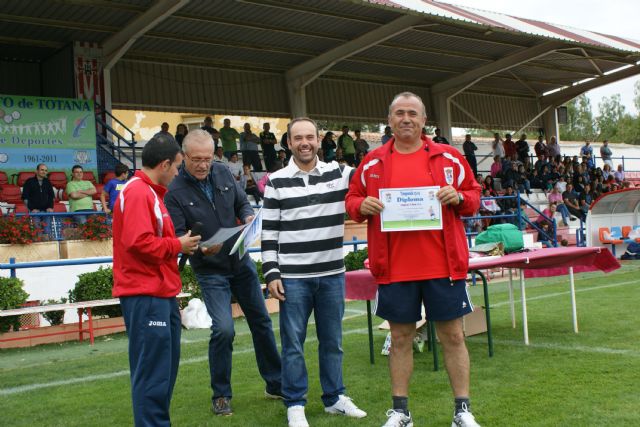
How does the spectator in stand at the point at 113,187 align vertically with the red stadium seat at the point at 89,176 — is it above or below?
below

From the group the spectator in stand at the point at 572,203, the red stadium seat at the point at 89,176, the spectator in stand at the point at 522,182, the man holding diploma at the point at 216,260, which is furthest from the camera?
the spectator in stand at the point at 522,182

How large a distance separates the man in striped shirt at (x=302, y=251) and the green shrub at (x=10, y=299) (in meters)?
5.86

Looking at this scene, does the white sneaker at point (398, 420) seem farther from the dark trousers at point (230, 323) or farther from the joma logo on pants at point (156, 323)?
the joma logo on pants at point (156, 323)

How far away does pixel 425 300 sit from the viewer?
4.71 meters

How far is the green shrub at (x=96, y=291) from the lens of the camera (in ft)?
35.3

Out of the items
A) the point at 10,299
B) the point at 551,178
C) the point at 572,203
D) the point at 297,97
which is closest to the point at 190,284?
the point at 10,299

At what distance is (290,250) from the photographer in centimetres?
517

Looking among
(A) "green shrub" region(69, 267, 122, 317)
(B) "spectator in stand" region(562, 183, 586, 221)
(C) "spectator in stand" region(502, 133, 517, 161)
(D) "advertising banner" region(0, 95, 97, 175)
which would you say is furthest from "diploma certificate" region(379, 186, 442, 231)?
(C) "spectator in stand" region(502, 133, 517, 161)

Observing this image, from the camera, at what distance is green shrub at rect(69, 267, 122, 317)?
35.3 ft

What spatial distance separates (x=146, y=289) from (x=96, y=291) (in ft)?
22.8

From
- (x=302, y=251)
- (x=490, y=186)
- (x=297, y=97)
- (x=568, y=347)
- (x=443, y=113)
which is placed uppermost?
(x=297, y=97)

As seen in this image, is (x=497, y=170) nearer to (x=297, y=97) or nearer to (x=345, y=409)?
(x=297, y=97)

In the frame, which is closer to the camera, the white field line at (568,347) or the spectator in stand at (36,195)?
the white field line at (568,347)

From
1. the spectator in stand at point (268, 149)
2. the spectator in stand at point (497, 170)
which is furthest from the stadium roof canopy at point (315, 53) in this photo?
the spectator in stand at point (497, 170)
